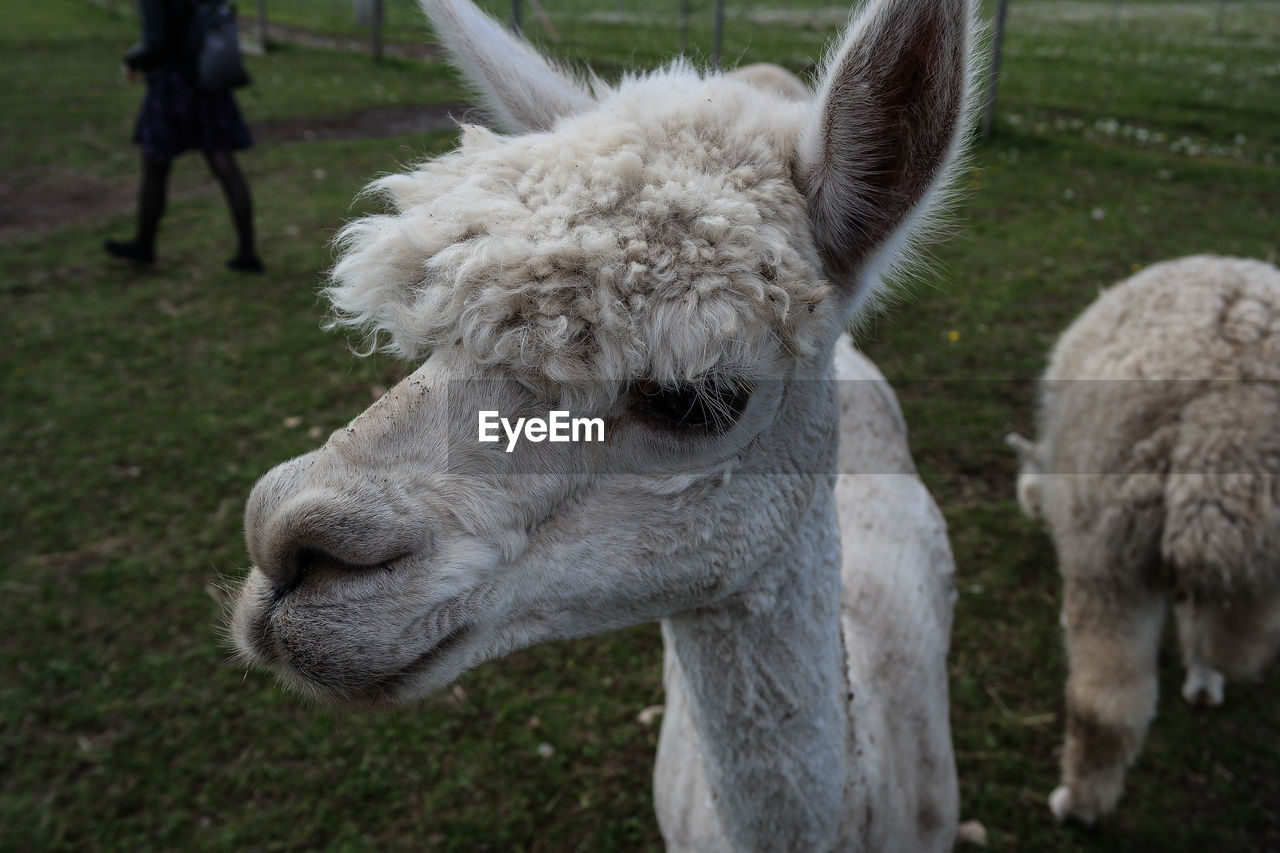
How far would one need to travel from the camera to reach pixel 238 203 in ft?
21.6

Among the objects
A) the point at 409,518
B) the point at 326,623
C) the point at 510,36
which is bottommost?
the point at 326,623

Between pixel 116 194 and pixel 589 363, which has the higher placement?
pixel 589 363

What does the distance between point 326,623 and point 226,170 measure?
6.43m

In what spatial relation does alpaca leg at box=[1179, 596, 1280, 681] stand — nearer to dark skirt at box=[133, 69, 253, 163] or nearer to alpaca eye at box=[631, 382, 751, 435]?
alpaca eye at box=[631, 382, 751, 435]

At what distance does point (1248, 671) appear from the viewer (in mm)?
2871

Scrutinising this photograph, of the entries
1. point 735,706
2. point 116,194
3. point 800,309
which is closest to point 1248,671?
point 735,706

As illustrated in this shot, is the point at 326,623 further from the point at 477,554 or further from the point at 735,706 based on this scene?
the point at 735,706

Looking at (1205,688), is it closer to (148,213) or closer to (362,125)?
(148,213)

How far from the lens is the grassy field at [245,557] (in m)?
3.01

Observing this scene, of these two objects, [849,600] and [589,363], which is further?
[849,600]

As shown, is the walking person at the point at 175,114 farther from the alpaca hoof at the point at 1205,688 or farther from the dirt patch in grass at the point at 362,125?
the alpaca hoof at the point at 1205,688

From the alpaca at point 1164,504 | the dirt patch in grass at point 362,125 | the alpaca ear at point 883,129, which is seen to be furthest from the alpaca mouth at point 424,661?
the dirt patch in grass at point 362,125

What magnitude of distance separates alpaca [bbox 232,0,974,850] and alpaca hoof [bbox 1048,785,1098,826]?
6.17ft

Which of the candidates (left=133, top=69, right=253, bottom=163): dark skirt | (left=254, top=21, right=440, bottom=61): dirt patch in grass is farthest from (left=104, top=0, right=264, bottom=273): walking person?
(left=254, top=21, right=440, bottom=61): dirt patch in grass
